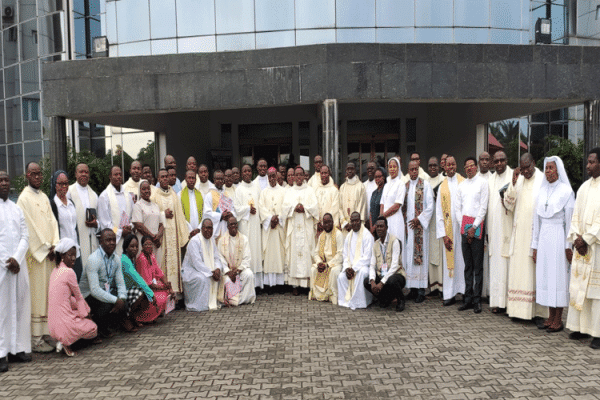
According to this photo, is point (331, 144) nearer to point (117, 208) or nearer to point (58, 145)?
point (117, 208)

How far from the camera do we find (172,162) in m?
8.47

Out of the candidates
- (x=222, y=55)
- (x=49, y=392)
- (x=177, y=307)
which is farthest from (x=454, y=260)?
(x=222, y=55)

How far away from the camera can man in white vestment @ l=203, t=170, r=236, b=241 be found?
7.98m

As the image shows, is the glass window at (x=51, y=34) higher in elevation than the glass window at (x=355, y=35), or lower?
higher

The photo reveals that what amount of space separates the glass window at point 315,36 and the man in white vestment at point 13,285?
9.21 meters

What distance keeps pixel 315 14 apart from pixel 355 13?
105cm

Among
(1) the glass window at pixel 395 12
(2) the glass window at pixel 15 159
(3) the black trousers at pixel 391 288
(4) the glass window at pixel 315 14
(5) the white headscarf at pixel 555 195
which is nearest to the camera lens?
(5) the white headscarf at pixel 555 195

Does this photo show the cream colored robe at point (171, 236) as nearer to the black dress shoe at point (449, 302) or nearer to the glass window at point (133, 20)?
the black dress shoe at point (449, 302)

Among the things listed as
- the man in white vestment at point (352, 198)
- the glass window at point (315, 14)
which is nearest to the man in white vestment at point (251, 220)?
the man in white vestment at point (352, 198)

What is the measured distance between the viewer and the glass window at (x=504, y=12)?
13.9 meters

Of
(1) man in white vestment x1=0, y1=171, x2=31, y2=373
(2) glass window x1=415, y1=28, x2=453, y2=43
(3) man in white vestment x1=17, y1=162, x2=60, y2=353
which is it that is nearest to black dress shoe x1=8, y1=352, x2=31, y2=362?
(1) man in white vestment x1=0, y1=171, x2=31, y2=373

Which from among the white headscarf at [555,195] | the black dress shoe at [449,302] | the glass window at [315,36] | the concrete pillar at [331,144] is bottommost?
the black dress shoe at [449,302]

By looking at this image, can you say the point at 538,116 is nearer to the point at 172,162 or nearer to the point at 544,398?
the point at 172,162

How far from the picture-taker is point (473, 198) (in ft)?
23.1
